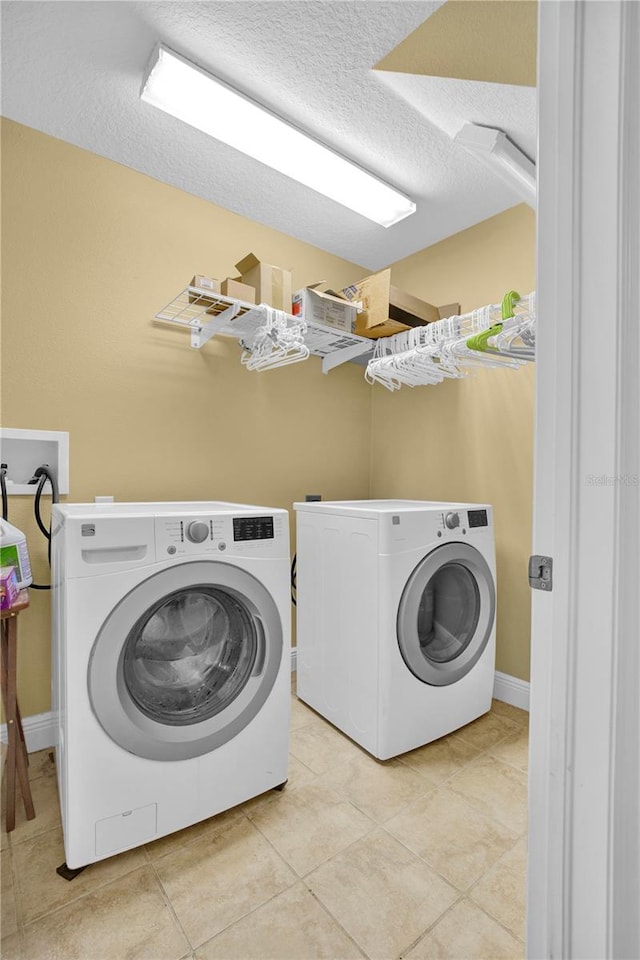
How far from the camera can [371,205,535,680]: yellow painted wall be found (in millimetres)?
2225

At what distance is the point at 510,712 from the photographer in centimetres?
216

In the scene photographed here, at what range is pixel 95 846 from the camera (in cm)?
124

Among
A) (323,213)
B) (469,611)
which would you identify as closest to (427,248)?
(323,213)

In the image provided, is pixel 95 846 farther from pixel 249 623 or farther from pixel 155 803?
pixel 249 623

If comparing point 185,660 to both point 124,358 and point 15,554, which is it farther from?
point 124,358

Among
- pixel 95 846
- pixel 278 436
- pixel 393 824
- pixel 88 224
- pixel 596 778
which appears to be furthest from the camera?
pixel 278 436

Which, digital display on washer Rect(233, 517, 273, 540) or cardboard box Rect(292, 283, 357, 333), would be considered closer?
digital display on washer Rect(233, 517, 273, 540)

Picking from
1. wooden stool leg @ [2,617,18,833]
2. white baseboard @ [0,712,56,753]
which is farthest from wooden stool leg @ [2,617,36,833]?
white baseboard @ [0,712,56,753]

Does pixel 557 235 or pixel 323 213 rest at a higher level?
pixel 323 213

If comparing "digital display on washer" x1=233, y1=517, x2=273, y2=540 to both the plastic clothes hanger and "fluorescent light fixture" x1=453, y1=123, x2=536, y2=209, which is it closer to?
the plastic clothes hanger

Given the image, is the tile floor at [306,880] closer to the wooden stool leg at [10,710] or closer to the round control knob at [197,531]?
the wooden stool leg at [10,710]

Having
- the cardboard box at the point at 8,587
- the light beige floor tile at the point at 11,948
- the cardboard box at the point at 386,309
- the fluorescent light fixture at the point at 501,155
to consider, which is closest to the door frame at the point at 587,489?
the fluorescent light fixture at the point at 501,155

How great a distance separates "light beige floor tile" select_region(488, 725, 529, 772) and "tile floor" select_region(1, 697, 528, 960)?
7cm

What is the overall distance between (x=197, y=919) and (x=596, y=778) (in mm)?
1053
